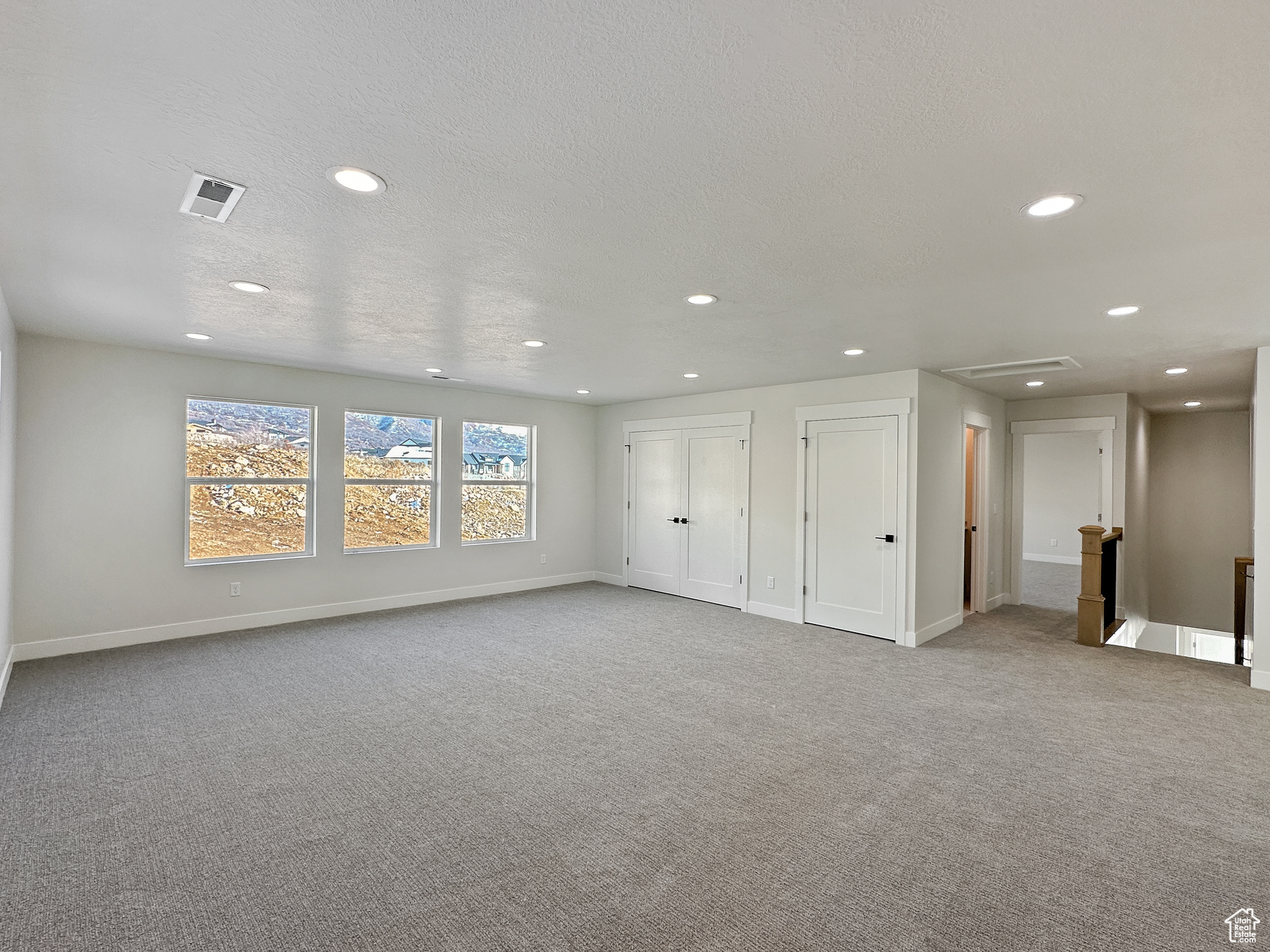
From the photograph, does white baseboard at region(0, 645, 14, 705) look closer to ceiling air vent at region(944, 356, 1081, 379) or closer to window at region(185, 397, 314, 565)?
window at region(185, 397, 314, 565)

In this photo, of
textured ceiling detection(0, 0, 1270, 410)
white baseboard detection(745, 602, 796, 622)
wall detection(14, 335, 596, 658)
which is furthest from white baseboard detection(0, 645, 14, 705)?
white baseboard detection(745, 602, 796, 622)

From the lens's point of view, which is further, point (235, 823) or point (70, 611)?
point (70, 611)

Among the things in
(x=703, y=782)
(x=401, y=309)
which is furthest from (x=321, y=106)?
(x=703, y=782)

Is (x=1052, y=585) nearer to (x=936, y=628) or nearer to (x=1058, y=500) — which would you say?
(x=1058, y=500)

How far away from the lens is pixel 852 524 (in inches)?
233

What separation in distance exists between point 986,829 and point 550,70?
3064 millimetres

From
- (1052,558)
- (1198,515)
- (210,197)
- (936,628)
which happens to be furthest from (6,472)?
(1052,558)

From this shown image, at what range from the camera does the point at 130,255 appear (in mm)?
2943

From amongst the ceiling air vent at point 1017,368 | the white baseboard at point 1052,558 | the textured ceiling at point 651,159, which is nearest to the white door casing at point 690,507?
the ceiling air vent at point 1017,368

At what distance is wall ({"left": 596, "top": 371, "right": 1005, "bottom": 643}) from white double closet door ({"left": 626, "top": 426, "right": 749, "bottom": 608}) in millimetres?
197

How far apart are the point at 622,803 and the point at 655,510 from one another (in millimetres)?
5129

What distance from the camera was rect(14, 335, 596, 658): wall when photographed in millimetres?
4770

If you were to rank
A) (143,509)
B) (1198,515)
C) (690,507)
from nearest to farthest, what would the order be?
(143,509), (690,507), (1198,515)

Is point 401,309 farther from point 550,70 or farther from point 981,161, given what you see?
point 981,161
